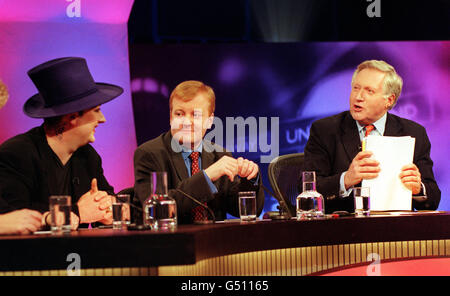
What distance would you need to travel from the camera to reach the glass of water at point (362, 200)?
8.91ft

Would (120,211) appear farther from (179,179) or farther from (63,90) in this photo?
(63,90)

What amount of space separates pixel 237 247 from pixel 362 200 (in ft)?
2.73

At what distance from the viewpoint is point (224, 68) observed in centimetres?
498

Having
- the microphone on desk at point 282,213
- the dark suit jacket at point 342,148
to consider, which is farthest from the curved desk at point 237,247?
the dark suit jacket at point 342,148

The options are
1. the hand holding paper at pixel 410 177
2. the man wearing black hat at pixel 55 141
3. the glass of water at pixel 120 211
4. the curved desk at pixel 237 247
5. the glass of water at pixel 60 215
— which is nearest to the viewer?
the curved desk at pixel 237 247

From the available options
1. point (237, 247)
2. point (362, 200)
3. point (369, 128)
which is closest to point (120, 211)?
point (237, 247)

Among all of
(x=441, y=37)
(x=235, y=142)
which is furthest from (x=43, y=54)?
(x=441, y=37)

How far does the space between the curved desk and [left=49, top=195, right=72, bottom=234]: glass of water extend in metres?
0.05

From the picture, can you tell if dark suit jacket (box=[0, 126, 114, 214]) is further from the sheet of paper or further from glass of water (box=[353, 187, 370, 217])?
the sheet of paper

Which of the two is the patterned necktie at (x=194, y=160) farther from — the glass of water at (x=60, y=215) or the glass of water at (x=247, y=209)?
the glass of water at (x=60, y=215)

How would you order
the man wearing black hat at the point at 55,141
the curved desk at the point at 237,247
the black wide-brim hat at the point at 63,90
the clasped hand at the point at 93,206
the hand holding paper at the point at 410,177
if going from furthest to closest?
the hand holding paper at the point at 410,177
the black wide-brim hat at the point at 63,90
the man wearing black hat at the point at 55,141
the clasped hand at the point at 93,206
the curved desk at the point at 237,247

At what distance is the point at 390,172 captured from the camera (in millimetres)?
2850

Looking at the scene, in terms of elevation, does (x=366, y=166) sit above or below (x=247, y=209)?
above

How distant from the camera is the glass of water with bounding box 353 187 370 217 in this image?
272 centimetres
